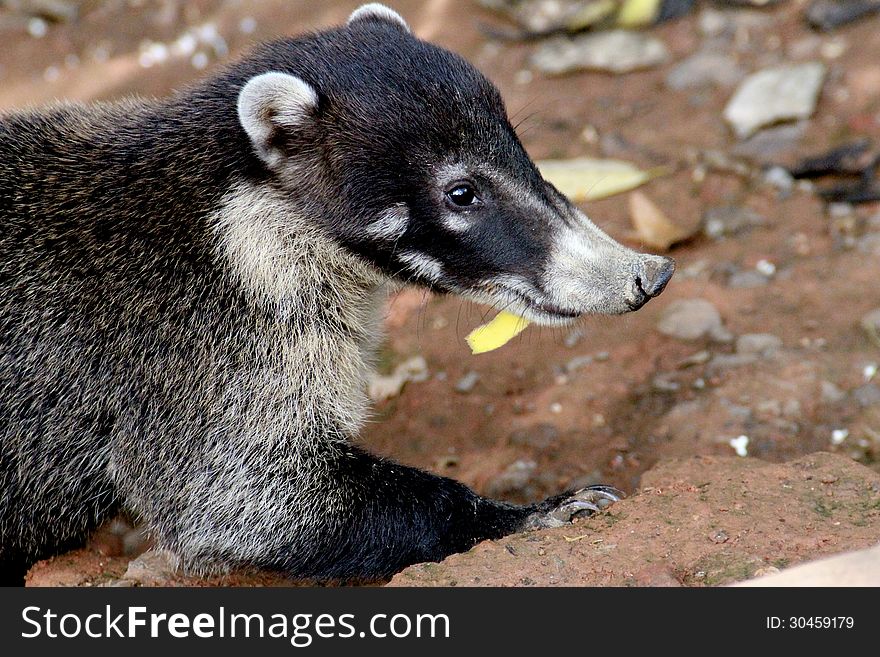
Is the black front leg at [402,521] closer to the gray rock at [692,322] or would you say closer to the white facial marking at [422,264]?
the white facial marking at [422,264]

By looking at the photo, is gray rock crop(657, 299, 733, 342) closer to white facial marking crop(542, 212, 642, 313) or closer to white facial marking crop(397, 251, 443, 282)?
white facial marking crop(542, 212, 642, 313)

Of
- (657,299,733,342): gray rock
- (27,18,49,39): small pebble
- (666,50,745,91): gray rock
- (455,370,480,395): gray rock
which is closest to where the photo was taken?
(657,299,733,342): gray rock

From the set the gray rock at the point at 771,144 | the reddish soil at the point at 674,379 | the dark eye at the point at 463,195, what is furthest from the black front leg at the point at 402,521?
the gray rock at the point at 771,144

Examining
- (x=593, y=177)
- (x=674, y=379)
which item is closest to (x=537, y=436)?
(x=674, y=379)

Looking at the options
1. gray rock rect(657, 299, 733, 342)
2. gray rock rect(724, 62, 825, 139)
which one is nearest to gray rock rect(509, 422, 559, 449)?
gray rock rect(657, 299, 733, 342)

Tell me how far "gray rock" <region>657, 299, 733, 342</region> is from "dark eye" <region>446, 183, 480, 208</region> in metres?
2.40

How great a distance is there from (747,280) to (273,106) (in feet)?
12.2

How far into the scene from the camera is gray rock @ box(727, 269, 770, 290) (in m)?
6.70

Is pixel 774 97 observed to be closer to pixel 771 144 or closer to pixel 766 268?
pixel 771 144

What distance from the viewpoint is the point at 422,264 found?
15.4 feet

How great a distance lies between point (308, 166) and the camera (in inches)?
183

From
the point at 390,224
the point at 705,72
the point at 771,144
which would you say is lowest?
the point at 771,144
